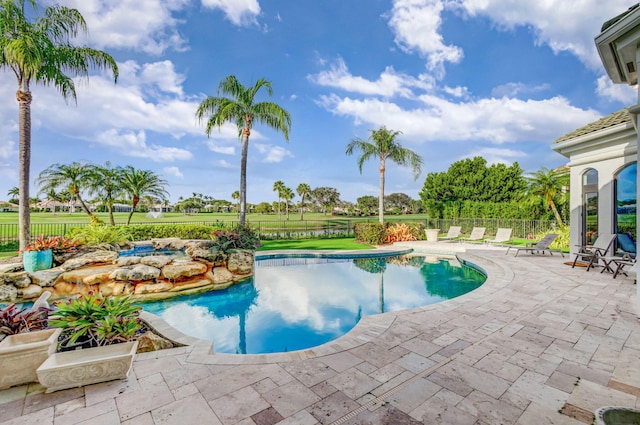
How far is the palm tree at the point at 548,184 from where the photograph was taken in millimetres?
18922

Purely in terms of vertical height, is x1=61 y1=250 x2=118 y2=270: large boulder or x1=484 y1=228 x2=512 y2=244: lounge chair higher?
x1=484 y1=228 x2=512 y2=244: lounge chair

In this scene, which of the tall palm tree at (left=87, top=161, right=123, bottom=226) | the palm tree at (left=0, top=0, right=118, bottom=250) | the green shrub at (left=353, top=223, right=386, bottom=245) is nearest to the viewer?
the palm tree at (left=0, top=0, right=118, bottom=250)

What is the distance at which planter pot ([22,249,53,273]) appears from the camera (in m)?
7.44

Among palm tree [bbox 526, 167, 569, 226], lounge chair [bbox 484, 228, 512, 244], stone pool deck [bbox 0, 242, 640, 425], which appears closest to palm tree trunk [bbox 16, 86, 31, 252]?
stone pool deck [bbox 0, 242, 640, 425]

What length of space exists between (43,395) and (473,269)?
11148mm

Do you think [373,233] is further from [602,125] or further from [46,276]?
[46,276]

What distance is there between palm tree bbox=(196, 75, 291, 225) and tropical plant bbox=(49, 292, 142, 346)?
34.7 feet

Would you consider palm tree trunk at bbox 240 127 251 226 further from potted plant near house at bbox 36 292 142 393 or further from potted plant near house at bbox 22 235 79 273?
potted plant near house at bbox 36 292 142 393

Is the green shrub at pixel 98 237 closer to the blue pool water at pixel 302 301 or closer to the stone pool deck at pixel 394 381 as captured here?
the blue pool water at pixel 302 301

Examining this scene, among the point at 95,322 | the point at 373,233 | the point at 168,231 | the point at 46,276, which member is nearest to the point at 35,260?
the point at 46,276

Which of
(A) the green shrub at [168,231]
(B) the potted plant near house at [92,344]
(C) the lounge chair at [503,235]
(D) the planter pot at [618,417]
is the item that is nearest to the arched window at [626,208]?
(C) the lounge chair at [503,235]

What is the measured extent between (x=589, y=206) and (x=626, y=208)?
93cm

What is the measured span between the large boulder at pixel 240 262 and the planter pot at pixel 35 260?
187 inches

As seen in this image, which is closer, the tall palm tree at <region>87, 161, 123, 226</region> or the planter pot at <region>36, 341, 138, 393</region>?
the planter pot at <region>36, 341, 138, 393</region>
